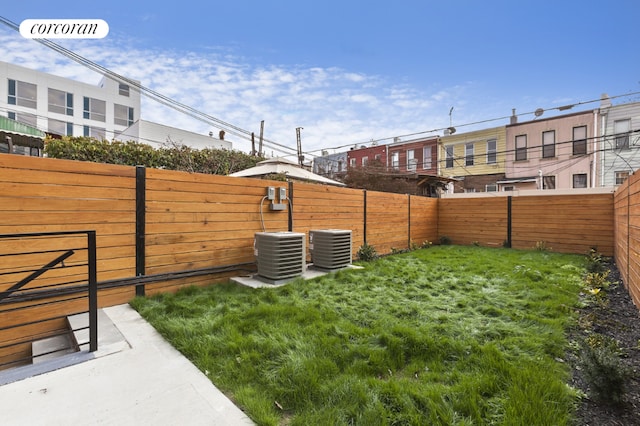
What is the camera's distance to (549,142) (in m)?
15.5

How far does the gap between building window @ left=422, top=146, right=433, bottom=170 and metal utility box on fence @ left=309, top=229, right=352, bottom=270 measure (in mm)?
16157

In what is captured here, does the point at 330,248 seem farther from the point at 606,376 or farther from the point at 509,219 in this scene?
the point at 509,219

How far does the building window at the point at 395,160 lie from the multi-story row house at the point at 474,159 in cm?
307

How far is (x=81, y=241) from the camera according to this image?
3.11 metres

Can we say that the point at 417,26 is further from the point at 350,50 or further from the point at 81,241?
the point at 81,241

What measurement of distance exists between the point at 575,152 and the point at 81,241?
19499mm

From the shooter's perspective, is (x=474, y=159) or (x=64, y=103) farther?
(x=64, y=103)

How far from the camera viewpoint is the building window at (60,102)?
20.5 metres

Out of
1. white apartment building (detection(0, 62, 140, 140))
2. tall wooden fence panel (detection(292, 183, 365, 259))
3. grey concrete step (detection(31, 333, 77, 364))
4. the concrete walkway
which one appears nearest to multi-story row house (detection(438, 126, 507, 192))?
tall wooden fence panel (detection(292, 183, 365, 259))

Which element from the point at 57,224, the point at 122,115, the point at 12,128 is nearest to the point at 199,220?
the point at 57,224

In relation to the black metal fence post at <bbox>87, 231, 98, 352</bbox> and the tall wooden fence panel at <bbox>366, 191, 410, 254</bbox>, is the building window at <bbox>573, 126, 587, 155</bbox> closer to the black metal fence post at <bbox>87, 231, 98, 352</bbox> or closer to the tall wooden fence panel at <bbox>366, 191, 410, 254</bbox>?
the tall wooden fence panel at <bbox>366, 191, 410, 254</bbox>

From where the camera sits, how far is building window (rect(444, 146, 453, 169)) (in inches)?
745

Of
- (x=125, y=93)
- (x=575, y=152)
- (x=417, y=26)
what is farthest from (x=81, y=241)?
(x=125, y=93)

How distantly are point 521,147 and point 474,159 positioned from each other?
246cm
